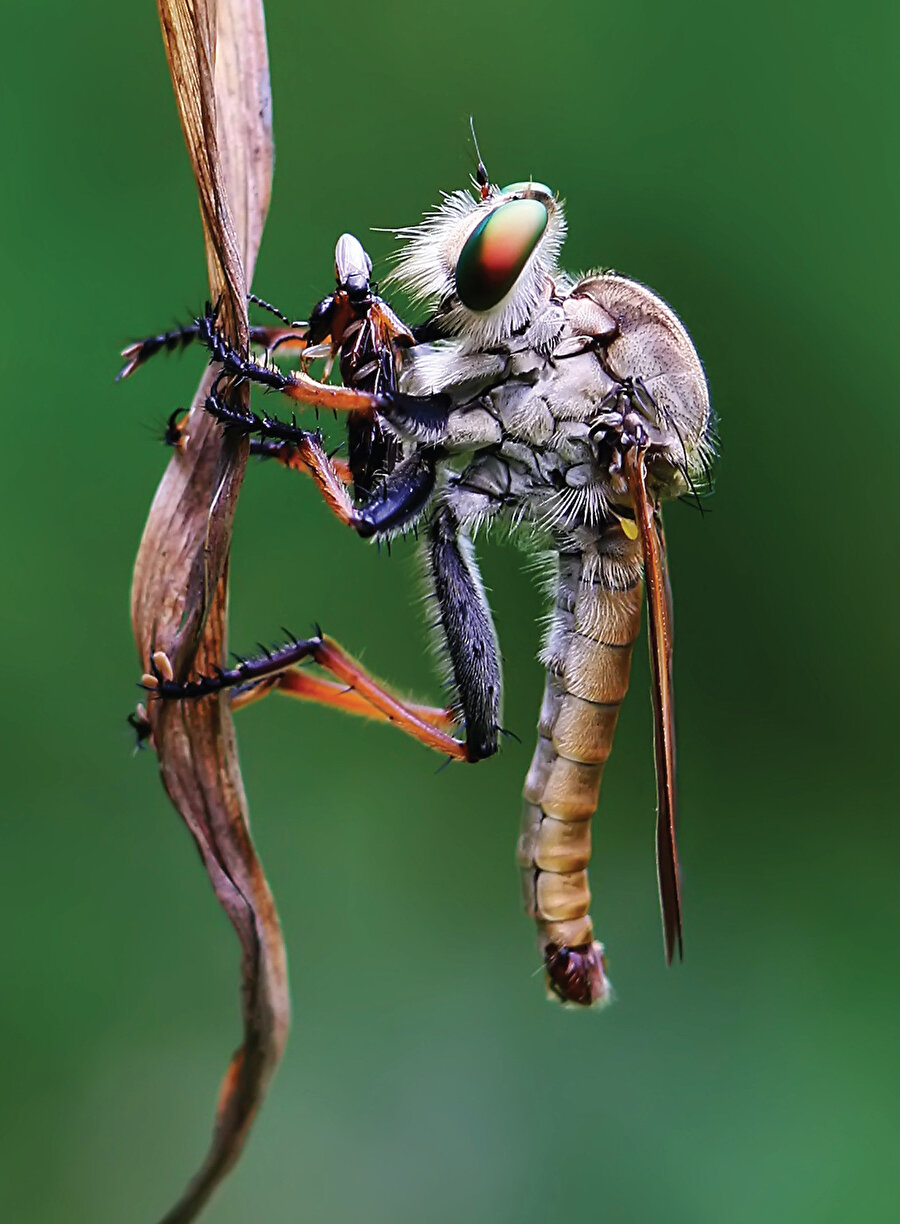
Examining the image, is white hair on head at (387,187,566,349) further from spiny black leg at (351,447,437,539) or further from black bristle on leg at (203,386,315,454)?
black bristle on leg at (203,386,315,454)

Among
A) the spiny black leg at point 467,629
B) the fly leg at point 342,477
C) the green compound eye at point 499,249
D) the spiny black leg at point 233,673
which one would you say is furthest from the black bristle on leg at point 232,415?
the spiny black leg at point 467,629

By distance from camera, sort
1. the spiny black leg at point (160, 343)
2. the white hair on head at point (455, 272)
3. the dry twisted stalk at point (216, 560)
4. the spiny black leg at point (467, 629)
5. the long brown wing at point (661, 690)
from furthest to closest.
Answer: the spiny black leg at point (467, 629)
the white hair on head at point (455, 272)
the spiny black leg at point (160, 343)
the long brown wing at point (661, 690)
the dry twisted stalk at point (216, 560)

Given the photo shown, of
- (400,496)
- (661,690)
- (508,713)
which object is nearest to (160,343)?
(400,496)

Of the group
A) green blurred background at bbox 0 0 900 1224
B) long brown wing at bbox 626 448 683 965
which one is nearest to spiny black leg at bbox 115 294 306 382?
long brown wing at bbox 626 448 683 965

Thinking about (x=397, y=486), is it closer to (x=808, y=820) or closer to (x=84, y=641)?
(x=84, y=641)

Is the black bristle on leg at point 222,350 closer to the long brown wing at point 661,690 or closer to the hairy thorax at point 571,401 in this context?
the hairy thorax at point 571,401

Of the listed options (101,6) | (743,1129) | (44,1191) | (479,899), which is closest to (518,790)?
(479,899)
